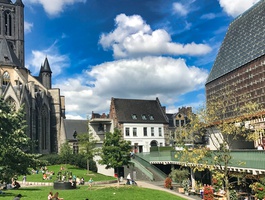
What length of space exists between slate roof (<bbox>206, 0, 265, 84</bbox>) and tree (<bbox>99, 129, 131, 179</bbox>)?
24.7m

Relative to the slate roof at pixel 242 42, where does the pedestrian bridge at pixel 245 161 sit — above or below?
below

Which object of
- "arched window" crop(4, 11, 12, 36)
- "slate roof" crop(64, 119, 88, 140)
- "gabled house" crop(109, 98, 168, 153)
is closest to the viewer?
"gabled house" crop(109, 98, 168, 153)

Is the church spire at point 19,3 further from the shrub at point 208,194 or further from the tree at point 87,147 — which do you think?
the shrub at point 208,194

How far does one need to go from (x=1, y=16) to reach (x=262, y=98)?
83.2 meters

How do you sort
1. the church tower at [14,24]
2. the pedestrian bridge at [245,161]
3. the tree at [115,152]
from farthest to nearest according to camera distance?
the church tower at [14,24] < the tree at [115,152] < the pedestrian bridge at [245,161]

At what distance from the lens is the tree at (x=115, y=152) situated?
46594mm

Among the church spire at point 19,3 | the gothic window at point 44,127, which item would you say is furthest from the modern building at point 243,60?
the church spire at point 19,3

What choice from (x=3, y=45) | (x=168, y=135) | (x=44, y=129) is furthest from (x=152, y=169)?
(x=3, y=45)

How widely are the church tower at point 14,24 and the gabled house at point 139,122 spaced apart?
46.4 metres

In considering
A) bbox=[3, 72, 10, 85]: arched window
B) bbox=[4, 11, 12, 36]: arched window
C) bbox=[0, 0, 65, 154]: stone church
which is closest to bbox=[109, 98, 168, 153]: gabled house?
bbox=[0, 0, 65, 154]: stone church

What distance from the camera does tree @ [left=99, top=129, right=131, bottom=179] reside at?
1834 inches

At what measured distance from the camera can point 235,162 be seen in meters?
27.9

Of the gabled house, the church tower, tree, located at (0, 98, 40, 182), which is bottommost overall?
tree, located at (0, 98, 40, 182)

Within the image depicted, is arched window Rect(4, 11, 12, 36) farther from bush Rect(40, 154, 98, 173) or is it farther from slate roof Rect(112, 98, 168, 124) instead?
bush Rect(40, 154, 98, 173)
